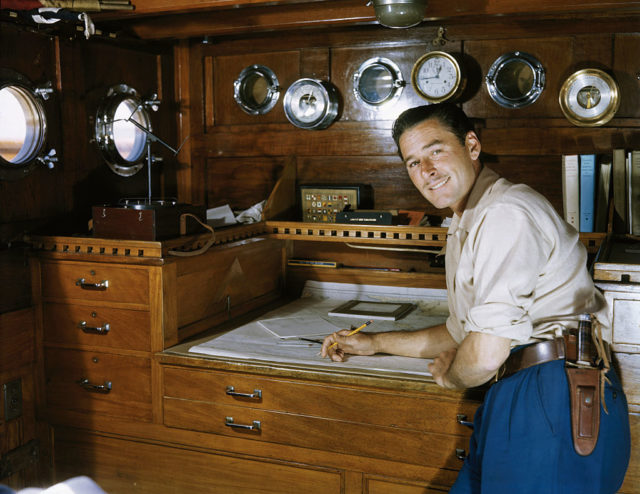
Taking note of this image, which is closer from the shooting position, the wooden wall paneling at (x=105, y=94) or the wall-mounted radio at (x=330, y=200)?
the wooden wall paneling at (x=105, y=94)

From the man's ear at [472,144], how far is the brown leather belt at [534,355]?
2.03 ft

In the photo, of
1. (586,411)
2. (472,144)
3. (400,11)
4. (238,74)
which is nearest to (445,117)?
(472,144)

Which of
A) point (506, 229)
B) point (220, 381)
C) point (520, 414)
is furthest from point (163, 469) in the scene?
point (506, 229)

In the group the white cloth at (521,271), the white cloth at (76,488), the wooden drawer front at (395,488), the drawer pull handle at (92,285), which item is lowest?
the wooden drawer front at (395,488)

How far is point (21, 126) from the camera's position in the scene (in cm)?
279

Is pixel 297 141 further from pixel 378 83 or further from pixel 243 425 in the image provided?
pixel 243 425

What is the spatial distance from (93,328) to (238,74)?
1.66 meters

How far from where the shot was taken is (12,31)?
269 cm

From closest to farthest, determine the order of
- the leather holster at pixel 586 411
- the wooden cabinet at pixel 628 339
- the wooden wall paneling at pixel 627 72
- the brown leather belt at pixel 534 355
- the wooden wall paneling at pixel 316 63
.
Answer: the leather holster at pixel 586 411
the brown leather belt at pixel 534 355
the wooden cabinet at pixel 628 339
the wooden wall paneling at pixel 627 72
the wooden wall paneling at pixel 316 63

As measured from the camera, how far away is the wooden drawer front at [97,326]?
261 centimetres

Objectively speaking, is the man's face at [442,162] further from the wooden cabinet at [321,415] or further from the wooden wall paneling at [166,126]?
the wooden wall paneling at [166,126]

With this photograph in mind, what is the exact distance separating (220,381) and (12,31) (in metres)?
1.67

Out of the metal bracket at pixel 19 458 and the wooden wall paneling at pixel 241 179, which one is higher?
the wooden wall paneling at pixel 241 179

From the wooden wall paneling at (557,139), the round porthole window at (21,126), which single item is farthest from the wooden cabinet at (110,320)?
the wooden wall paneling at (557,139)
